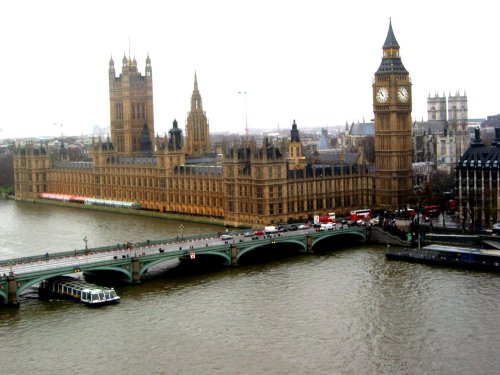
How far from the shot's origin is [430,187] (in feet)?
315

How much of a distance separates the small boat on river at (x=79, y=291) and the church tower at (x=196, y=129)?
6498 centimetres

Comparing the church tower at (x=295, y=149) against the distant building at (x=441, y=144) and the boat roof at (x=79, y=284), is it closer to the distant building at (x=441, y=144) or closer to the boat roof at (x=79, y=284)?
the distant building at (x=441, y=144)

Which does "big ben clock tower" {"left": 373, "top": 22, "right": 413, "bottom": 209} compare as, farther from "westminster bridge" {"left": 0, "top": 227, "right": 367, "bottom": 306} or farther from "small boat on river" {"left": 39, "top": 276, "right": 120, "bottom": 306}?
"small boat on river" {"left": 39, "top": 276, "right": 120, "bottom": 306}

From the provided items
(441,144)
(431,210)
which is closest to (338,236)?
(431,210)

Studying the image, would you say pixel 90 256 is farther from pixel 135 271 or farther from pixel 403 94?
pixel 403 94

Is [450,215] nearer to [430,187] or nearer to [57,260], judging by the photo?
[430,187]

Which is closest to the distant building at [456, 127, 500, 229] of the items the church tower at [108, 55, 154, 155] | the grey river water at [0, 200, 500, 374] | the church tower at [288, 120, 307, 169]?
the grey river water at [0, 200, 500, 374]

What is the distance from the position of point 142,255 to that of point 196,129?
205 feet

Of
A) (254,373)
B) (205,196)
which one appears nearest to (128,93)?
(205,196)

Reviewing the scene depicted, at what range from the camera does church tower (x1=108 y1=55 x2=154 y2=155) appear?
427 feet

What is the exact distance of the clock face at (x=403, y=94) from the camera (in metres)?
88.1

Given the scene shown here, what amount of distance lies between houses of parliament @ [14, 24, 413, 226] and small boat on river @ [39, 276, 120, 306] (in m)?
28.7

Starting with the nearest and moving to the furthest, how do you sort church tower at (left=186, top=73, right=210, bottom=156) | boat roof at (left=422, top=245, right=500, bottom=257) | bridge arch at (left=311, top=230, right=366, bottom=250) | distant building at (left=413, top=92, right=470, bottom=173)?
boat roof at (left=422, top=245, right=500, bottom=257) → bridge arch at (left=311, top=230, right=366, bottom=250) → church tower at (left=186, top=73, right=210, bottom=156) → distant building at (left=413, top=92, right=470, bottom=173)

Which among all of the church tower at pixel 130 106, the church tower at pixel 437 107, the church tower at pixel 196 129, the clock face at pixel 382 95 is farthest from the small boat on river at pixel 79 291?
the church tower at pixel 437 107
